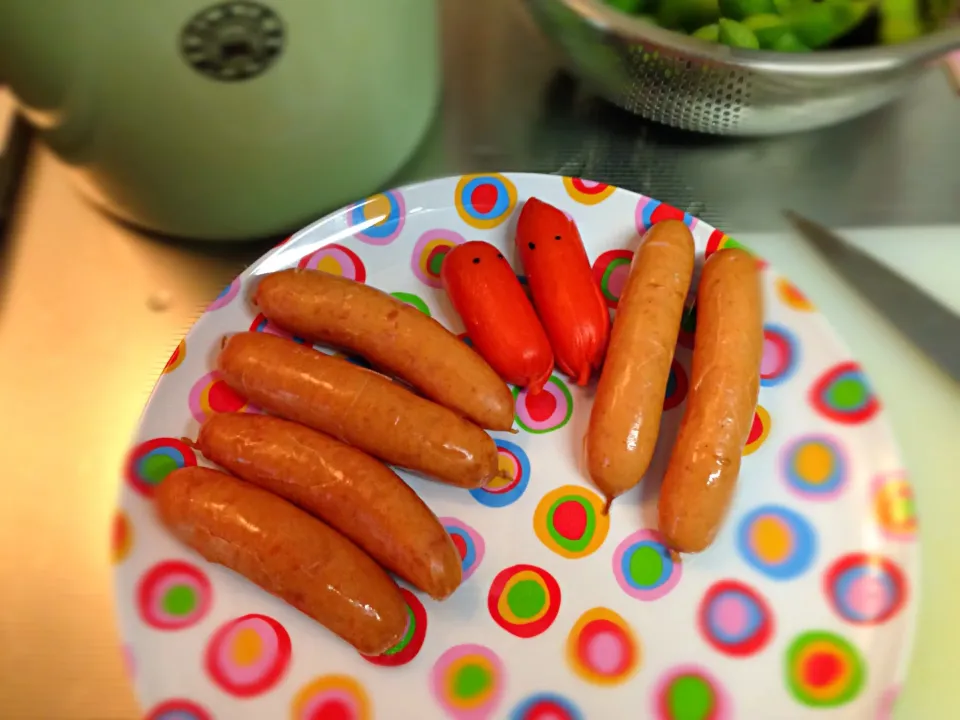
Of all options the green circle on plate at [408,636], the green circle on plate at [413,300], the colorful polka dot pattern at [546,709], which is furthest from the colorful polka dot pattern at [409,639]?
the green circle on plate at [413,300]

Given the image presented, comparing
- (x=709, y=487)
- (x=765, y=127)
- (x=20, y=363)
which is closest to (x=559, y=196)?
(x=765, y=127)

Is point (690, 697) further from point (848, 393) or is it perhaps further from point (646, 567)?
point (848, 393)

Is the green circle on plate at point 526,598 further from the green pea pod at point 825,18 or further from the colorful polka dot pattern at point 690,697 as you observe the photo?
the green pea pod at point 825,18

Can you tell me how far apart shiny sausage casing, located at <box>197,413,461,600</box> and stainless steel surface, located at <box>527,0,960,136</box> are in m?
0.55

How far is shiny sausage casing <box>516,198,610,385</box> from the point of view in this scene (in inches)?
32.6

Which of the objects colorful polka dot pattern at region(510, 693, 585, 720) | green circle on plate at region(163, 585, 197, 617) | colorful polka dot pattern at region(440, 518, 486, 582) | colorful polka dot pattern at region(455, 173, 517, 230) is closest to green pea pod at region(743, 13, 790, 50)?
colorful polka dot pattern at region(455, 173, 517, 230)

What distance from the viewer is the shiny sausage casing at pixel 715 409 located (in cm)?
72

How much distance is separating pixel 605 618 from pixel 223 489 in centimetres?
40

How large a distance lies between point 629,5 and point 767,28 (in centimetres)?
18

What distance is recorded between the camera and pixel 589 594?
0.75m

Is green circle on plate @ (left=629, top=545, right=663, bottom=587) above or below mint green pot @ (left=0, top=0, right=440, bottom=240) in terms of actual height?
below

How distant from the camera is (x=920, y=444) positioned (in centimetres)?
89

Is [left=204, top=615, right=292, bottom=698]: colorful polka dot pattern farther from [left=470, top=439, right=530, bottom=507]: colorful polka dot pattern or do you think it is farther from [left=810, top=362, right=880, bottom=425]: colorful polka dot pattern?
[left=810, top=362, right=880, bottom=425]: colorful polka dot pattern

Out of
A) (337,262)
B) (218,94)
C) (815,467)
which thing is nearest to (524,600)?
(815,467)
